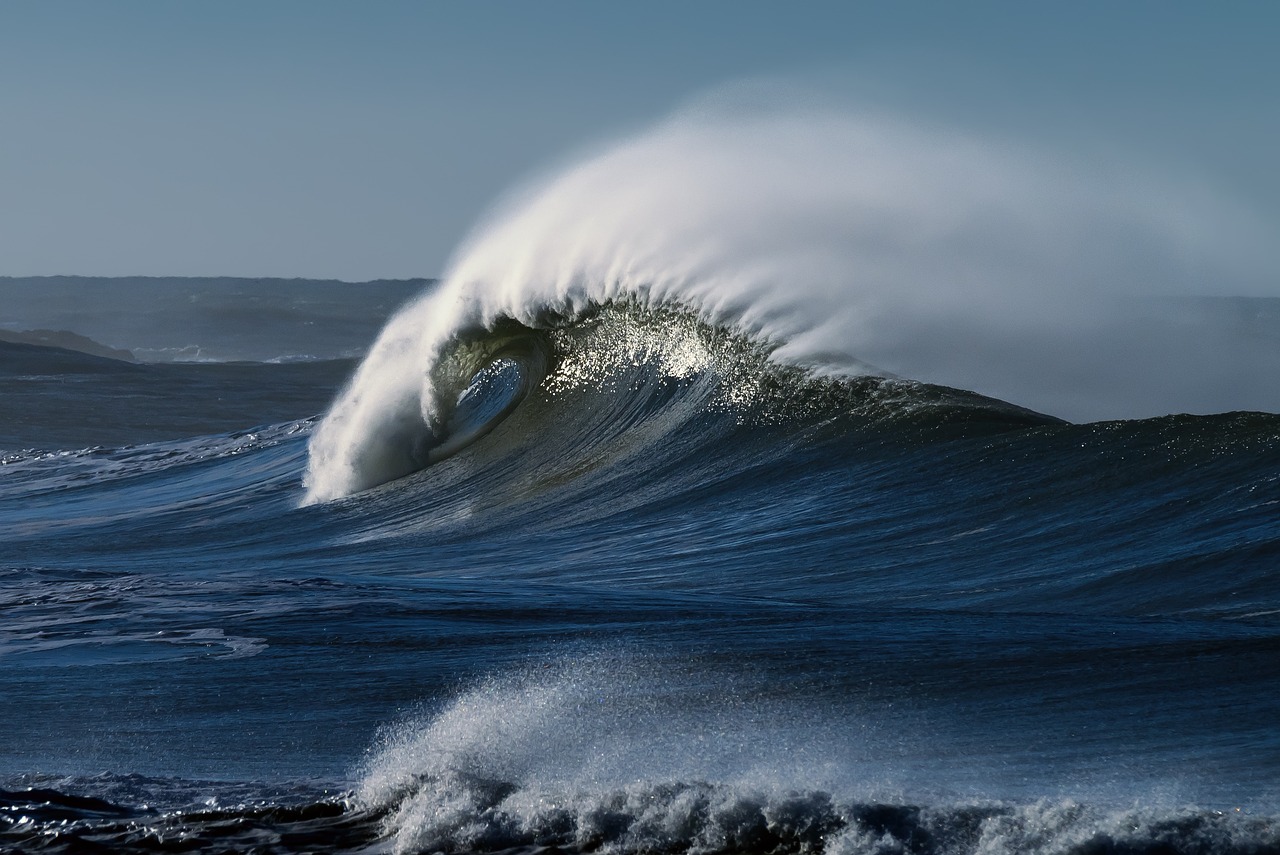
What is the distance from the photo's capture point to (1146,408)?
37.7ft

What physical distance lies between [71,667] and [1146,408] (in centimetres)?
847

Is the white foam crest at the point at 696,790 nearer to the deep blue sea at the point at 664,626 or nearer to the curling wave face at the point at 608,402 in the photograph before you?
the deep blue sea at the point at 664,626

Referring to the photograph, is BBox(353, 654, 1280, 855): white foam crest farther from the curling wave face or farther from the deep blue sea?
the curling wave face

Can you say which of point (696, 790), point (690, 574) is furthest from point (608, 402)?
point (696, 790)

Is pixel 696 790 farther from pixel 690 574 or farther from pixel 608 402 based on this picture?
pixel 608 402

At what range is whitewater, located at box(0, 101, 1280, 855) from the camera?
345 centimetres

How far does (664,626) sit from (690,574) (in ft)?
4.93

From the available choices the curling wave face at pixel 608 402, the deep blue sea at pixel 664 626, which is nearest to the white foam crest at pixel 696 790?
the deep blue sea at pixel 664 626

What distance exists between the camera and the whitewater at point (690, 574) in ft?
11.3

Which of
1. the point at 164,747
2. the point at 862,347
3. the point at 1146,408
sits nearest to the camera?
the point at 164,747

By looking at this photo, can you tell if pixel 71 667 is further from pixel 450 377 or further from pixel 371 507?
pixel 450 377

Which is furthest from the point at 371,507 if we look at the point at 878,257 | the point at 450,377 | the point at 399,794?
the point at 399,794

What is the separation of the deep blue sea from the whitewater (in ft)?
0.07

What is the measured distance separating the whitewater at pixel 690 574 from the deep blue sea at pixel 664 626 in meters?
0.02
